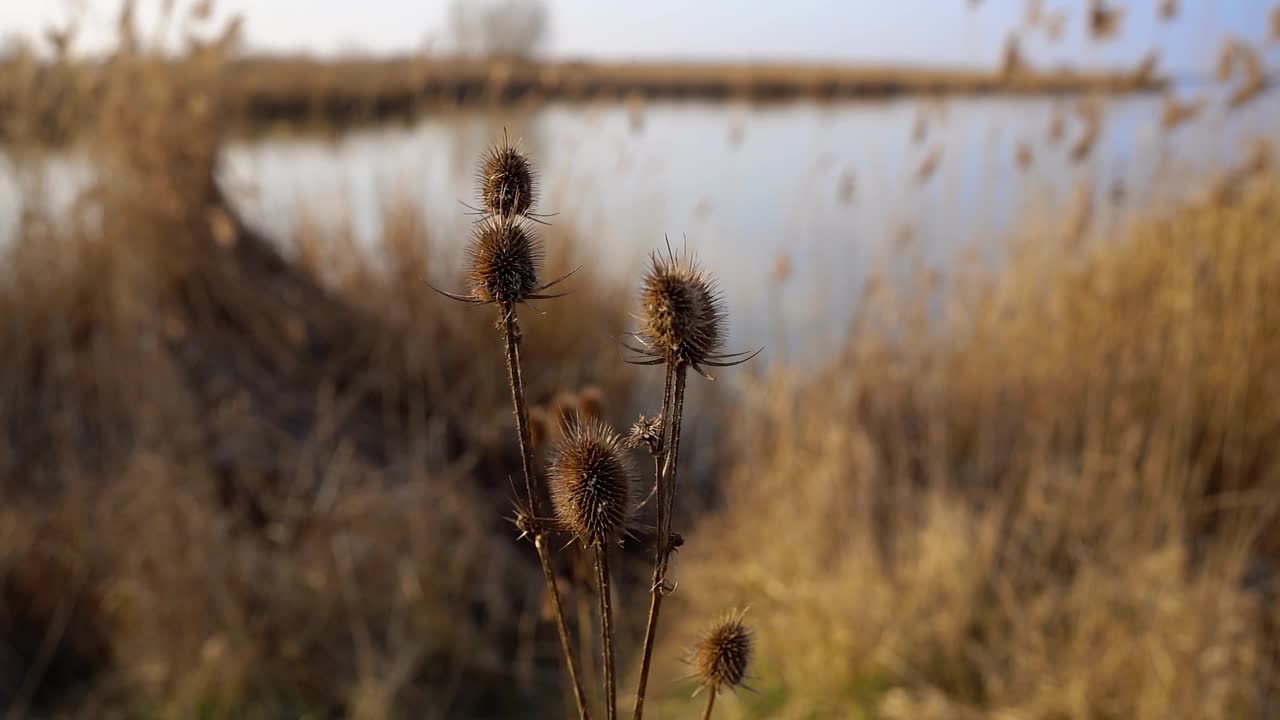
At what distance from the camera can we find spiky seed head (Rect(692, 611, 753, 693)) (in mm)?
633

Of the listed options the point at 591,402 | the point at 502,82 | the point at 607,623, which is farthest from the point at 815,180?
the point at 607,623

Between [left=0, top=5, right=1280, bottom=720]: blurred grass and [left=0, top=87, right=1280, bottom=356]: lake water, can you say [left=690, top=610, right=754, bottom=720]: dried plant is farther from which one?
[left=0, top=87, right=1280, bottom=356]: lake water

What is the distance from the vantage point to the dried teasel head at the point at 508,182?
575mm

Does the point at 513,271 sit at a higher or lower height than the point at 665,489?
higher

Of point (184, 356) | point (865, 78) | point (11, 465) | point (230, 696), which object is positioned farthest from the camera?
point (865, 78)

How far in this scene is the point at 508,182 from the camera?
58 centimetres

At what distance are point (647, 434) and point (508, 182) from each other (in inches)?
6.3

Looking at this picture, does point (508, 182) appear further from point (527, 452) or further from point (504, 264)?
point (527, 452)

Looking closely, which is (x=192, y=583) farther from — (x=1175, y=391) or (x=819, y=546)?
(x=1175, y=391)

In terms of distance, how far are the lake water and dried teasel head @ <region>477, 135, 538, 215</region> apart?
8.17 ft

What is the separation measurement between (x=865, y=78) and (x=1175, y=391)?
3971 millimetres

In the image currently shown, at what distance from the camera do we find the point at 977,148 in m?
4.17

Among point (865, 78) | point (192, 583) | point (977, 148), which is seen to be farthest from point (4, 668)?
point (865, 78)

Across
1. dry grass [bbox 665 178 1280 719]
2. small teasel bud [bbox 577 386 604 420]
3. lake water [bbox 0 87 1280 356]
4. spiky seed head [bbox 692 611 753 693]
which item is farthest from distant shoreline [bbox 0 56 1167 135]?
spiky seed head [bbox 692 611 753 693]
